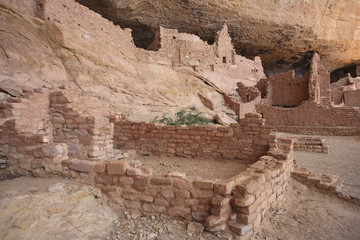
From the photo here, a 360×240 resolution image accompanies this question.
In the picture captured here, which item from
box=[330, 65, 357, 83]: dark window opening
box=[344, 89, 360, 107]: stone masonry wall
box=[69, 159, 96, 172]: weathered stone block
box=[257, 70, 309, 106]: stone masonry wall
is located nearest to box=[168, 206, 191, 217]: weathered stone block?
box=[69, 159, 96, 172]: weathered stone block

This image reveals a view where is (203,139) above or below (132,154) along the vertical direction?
above

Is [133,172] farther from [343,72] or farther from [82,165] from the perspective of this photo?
[343,72]

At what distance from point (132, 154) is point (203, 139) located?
2075mm

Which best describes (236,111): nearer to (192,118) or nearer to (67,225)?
(192,118)

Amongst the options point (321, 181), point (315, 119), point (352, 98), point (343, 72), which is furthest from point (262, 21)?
point (343, 72)

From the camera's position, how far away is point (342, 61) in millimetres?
22297

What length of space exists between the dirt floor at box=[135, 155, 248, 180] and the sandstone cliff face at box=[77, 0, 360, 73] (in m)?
11.0

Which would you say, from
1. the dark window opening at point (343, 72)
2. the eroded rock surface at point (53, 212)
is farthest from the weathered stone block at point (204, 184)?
the dark window opening at point (343, 72)

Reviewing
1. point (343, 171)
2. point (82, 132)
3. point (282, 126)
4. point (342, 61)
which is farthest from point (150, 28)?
point (342, 61)

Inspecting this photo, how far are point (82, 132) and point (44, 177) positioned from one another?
2030mm

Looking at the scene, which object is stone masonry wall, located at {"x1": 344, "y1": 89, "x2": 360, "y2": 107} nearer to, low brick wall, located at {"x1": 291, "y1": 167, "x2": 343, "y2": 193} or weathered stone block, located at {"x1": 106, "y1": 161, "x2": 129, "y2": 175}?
low brick wall, located at {"x1": 291, "y1": 167, "x2": 343, "y2": 193}

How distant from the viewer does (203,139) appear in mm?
5277

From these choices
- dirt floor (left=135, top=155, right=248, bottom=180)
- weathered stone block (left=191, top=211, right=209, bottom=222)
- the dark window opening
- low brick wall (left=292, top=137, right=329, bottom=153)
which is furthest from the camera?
the dark window opening

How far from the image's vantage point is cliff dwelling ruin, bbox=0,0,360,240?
2391 mm
